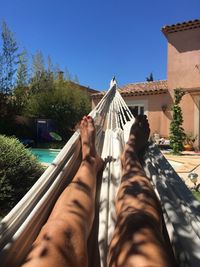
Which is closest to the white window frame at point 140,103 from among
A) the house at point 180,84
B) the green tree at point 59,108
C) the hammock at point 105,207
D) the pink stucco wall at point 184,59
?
the house at point 180,84

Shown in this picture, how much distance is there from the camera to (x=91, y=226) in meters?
1.51

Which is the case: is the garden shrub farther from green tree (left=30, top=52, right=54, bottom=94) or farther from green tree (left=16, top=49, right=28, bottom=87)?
green tree (left=16, top=49, right=28, bottom=87)

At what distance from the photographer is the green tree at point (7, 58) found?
42.6 ft

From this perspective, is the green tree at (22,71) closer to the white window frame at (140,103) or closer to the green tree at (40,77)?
the green tree at (40,77)

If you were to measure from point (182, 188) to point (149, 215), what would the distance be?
1.91 ft

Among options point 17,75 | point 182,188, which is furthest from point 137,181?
point 17,75

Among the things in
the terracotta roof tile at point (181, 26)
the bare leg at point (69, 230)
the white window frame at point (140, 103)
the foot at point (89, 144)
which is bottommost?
the bare leg at point (69, 230)

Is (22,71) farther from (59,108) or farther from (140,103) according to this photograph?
(140,103)

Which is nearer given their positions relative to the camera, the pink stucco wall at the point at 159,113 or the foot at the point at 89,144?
the foot at the point at 89,144

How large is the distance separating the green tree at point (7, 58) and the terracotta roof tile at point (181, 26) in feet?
19.9

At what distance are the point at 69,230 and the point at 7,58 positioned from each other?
511 inches

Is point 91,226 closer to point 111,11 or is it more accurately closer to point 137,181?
point 137,181

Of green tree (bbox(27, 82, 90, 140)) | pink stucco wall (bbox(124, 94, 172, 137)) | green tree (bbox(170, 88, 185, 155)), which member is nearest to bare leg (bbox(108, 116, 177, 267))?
green tree (bbox(170, 88, 185, 155))

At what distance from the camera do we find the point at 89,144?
2434 millimetres
